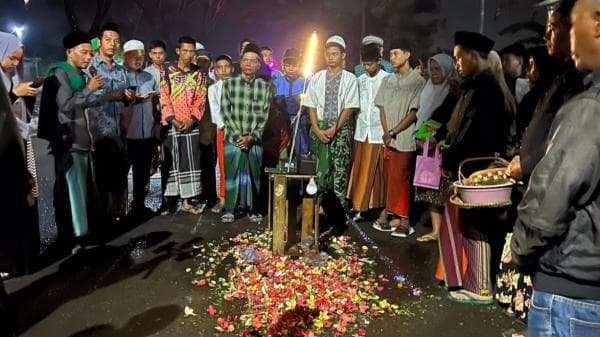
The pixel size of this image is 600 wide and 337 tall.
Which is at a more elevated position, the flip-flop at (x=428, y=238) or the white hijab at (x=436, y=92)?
the white hijab at (x=436, y=92)

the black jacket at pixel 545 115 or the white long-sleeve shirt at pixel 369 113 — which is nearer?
the black jacket at pixel 545 115

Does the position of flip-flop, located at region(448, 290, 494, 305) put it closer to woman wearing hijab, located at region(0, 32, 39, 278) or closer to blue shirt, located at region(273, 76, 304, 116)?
woman wearing hijab, located at region(0, 32, 39, 278)

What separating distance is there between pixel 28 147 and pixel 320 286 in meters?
3.31

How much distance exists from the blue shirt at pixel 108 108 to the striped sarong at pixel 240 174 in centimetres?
153

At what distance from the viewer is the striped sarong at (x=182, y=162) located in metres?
6.76

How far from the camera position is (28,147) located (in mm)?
4625

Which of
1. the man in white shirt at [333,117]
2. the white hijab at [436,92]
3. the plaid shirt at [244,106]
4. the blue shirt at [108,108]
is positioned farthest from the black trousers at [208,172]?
the white hijab at [436,92]

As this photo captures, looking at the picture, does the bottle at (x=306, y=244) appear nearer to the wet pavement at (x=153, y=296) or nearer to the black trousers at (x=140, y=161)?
the wet pavement at (x=153, y=296)

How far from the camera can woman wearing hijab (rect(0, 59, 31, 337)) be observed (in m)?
1.89

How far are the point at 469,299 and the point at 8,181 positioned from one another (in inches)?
150

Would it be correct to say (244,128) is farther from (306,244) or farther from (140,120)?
(306,244)

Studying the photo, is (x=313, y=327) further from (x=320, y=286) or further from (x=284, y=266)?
(x=284, y=266)

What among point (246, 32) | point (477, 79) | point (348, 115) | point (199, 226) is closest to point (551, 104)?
point (477, 79)

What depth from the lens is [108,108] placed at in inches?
225
